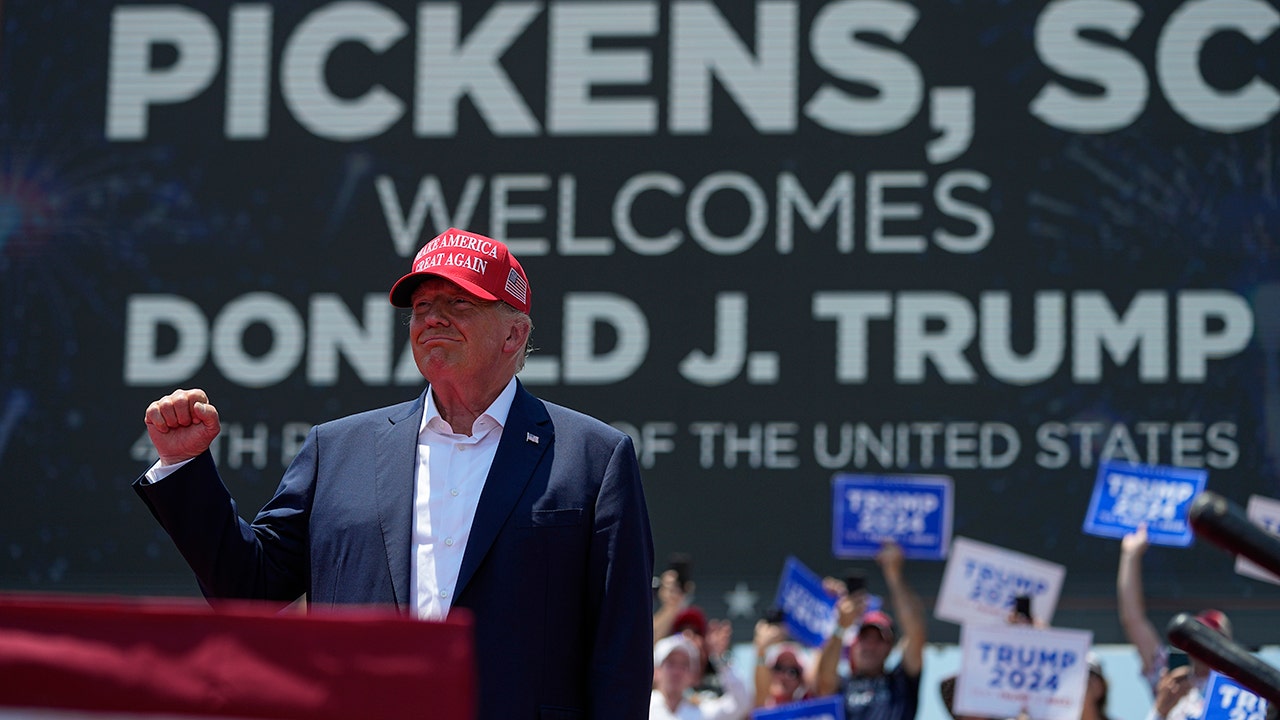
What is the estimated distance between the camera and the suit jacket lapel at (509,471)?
2.29 m

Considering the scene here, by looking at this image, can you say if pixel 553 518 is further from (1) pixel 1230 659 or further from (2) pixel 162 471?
(1) pixel 1230 659

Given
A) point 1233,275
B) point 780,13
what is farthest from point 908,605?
point 780,13

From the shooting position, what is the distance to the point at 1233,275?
7195 mm

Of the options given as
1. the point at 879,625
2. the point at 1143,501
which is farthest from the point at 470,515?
the point at 1143,501

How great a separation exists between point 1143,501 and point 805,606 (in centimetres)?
129

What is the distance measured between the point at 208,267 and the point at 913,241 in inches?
117

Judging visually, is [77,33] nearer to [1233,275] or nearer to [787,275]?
[787,275]

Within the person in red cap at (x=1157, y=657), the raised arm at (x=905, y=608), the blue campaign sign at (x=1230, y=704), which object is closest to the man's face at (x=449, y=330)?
the blue campaign sign at (x=1230, y=704)

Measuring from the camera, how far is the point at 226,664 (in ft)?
3.62

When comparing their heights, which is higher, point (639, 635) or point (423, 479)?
point (423, 479)

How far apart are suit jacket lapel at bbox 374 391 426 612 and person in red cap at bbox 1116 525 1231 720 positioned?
2409 mm

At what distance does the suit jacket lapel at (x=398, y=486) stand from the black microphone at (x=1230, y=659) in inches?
51.0

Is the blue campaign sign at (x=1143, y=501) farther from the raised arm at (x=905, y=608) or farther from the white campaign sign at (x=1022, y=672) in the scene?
the white campaign sign at (x=1022, y=672)

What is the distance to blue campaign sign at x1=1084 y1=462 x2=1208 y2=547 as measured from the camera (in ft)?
20.5
